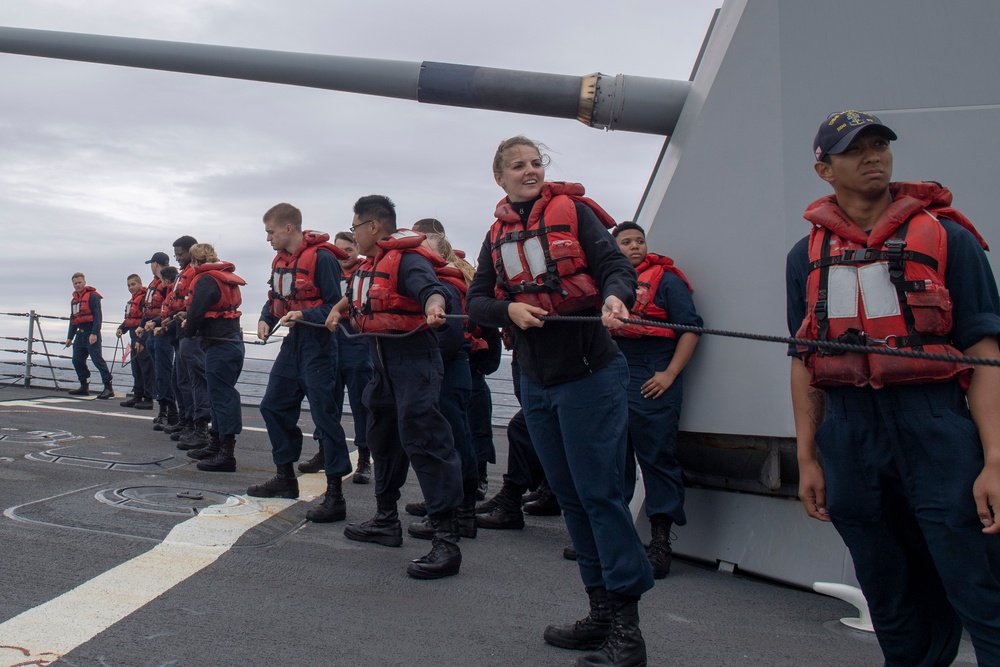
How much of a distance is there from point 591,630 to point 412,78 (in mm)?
3272

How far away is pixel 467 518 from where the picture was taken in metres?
4.98

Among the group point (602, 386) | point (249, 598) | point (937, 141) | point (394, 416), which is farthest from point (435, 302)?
point (937, 141)

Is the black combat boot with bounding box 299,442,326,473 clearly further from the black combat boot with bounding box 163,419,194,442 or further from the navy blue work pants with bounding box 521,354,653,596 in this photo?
the navy blue work pants with bounding box 521,354,653,596

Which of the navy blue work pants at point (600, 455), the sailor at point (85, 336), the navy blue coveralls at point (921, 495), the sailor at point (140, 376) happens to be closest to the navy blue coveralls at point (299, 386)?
the navy blue work pants at point (600, 455)

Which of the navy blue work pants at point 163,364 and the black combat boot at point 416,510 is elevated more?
the navy blue work pants at point 163,364

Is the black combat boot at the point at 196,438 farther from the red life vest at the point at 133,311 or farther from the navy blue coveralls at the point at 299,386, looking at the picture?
the red life vest at the point at 133,311

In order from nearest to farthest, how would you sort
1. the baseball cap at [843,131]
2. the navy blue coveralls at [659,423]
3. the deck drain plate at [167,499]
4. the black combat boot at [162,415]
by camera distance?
the baseball cap at [843,131] < the navy blue coveralls at [659,423] < the deck drain plate at [167,499] < the black combat boot at [162,415]

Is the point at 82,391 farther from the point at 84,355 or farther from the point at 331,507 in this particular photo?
the point at 331,507

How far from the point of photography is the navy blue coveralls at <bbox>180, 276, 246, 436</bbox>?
22.2ft

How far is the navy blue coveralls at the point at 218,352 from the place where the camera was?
6.75m

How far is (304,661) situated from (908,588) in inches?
72.6

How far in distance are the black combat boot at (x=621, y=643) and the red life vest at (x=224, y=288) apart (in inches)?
194

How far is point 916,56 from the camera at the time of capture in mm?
3650

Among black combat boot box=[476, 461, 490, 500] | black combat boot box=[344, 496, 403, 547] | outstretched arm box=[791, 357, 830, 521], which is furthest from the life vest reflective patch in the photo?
black combat boot box=[476, 461, 490, 500]
